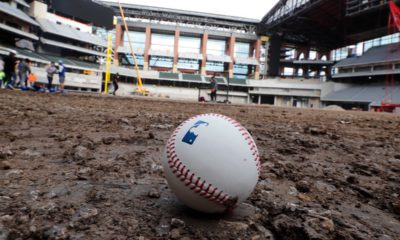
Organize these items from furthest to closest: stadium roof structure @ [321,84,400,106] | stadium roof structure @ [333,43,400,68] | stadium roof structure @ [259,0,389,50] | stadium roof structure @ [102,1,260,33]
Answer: stadium roof structure @ [102,1,260,33]
stadium roof structure @ [333,43,400,68]
stadium roof structure @ [259,0,389,50]
stadium roof structure @ [321,84,400,106]

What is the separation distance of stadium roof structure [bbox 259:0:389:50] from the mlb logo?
34.7m

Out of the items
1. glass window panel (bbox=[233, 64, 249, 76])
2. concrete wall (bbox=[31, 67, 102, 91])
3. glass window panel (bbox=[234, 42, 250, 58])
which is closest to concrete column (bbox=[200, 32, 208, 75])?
glass window panel (bbox=[234, 42, 250, 58])

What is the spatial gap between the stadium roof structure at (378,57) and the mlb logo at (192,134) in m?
37.9

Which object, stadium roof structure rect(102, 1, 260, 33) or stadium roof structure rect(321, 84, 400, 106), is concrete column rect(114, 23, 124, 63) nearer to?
stadium roof structure rect(102, 1, 260, 33)

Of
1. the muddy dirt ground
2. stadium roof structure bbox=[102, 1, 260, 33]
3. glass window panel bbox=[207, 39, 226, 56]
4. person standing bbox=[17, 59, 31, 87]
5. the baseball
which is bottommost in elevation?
the muddy dirt ground

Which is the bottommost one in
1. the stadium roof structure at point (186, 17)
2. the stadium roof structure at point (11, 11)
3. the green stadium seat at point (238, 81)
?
the green stadium seat at point (238, 81)

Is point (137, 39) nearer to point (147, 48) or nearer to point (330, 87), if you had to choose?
point (147, 48)

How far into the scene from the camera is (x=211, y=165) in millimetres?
1554

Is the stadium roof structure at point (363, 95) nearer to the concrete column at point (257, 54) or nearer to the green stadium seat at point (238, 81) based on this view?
the concrete column at point (257, 54)

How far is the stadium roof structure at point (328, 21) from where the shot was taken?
33188mm

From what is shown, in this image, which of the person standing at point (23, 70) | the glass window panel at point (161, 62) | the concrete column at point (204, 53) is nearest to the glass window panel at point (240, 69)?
the concrete column at point (204, 53)

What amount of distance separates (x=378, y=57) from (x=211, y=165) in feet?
138

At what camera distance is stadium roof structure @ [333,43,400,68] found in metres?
33.9

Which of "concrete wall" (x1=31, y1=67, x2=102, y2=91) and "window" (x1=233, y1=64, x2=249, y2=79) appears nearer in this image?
"concrete wall" (x1=31, y1=67, x2=102, y2=91)
